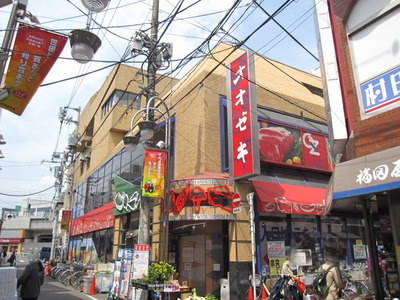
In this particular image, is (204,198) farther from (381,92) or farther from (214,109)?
(381,92)

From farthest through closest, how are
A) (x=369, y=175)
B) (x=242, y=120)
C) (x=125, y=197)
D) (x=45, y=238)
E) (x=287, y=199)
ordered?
(x=45, y=238), (x=125, y=197), (x=287, y=199), (x=242, y=120), (x=369, y=175)

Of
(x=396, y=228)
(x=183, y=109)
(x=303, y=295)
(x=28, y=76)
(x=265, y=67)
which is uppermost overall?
(x=265, y=67)

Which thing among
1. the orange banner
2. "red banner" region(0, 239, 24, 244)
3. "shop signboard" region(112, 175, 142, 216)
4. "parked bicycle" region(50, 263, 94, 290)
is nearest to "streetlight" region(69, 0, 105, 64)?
the orange banner

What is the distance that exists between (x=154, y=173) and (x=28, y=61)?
18.0 feet

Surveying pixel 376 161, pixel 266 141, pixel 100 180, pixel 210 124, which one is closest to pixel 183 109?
pixel 210 124

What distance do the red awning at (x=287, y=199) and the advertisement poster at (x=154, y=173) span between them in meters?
3.52

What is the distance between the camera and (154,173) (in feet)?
37.2

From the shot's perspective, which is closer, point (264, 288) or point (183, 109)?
point (264, 288)

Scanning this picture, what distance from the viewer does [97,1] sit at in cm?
620

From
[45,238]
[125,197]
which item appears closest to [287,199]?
[125,197]

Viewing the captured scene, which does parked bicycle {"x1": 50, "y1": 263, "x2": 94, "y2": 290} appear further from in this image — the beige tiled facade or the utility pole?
the utility pole

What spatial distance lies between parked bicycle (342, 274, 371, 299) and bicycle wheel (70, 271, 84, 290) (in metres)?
11.8

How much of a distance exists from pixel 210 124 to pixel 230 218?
4078mm

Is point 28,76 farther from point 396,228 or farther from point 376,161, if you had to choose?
point 396,228
